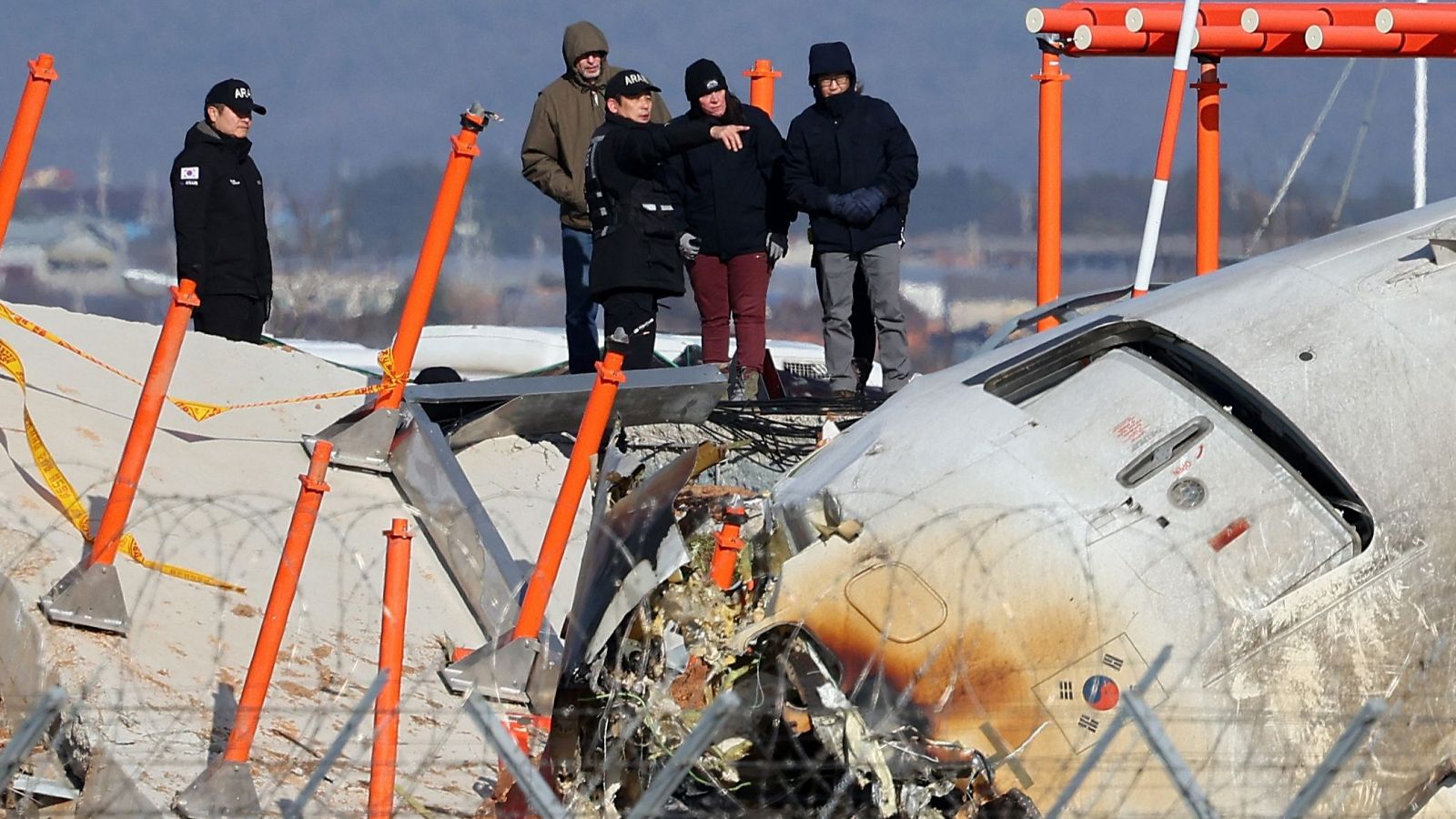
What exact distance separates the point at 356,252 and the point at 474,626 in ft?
41.0

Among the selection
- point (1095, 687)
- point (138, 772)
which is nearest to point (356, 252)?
point (138, 772)

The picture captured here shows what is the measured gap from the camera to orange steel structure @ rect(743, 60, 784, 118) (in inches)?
496

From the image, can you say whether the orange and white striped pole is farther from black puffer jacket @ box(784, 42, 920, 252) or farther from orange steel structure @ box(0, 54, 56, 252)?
orange steel structure @ box(0, 54, 56, 252)

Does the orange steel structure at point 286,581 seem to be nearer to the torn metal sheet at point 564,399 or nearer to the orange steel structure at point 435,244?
the orange steel structure at point 435,244

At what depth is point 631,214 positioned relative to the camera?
980 cm

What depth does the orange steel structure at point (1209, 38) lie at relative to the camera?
34.3ft

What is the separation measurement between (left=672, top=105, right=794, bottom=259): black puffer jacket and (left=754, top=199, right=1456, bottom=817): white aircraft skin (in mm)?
4057

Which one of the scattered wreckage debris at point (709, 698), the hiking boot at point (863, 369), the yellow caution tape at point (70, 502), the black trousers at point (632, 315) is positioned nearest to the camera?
the scattered wreckage debris at point (709, 698)

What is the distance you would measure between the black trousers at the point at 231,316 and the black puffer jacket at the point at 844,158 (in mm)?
3094

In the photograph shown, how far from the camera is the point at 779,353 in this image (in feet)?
54.3

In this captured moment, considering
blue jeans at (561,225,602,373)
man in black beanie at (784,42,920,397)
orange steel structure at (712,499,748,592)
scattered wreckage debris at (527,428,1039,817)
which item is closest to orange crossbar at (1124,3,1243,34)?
man in black beanie at (784,42,920,397)

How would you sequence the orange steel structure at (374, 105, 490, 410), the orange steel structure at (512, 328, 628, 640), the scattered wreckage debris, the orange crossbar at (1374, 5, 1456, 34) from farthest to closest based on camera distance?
the orange crossbar at (1374, 5, 1456, 34), the orange steel structure at (374, 105, 490, 410), the orange steel structure at (512, 328, 628, 640), the scattered wreckage debris

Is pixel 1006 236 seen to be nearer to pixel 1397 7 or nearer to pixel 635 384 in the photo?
pixel 1397 7

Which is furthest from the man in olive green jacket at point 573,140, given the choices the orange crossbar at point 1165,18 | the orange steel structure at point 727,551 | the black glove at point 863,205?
the orange steel structure at point 727,551
